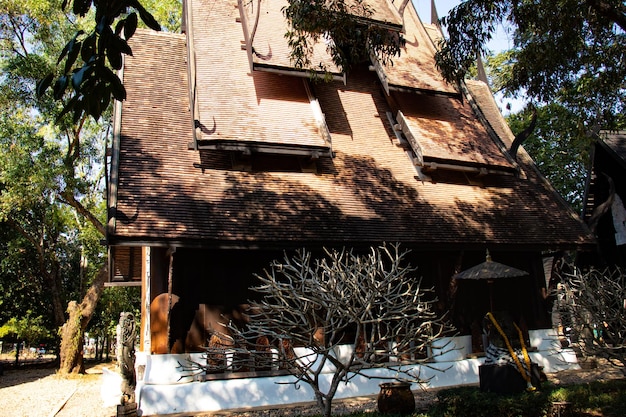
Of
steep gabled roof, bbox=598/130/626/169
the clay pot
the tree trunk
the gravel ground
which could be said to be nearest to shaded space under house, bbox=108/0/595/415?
the gravel ground

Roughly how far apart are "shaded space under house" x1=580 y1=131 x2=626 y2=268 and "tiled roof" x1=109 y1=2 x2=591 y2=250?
262cm

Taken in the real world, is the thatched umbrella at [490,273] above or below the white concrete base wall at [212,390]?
above

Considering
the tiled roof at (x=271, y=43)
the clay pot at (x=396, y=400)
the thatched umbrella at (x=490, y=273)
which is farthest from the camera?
the tiled roof at (x=271, y=43)

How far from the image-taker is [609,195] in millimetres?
14438

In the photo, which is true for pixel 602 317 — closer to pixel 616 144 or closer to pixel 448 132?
pixel 448 132

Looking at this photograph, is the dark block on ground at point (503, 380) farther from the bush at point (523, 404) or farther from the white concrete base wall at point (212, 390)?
the white concrete base wall at point (212, 390)

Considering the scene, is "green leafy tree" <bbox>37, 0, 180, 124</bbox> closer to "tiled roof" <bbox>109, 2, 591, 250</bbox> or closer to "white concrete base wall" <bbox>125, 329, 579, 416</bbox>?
"tiled roof" <bbox>109, 2, 591, 250</bbox>

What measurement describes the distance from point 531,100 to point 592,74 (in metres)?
1.21

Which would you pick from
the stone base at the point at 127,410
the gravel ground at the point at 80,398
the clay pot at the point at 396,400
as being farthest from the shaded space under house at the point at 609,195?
the stone base at the point at 127,410

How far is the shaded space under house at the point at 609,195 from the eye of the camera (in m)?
14.8

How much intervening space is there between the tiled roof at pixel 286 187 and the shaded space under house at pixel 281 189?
38 millimetres

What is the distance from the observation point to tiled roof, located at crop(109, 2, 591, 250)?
30.3 ft

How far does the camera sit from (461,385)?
33.4 feet

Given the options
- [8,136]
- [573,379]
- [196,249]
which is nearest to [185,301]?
[196,249]
